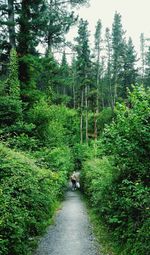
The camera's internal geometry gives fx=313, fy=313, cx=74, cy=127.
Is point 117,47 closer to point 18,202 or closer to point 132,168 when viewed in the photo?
point 132,168

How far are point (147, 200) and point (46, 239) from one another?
14.0 ft

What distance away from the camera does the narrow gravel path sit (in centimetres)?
849

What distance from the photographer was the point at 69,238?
9812 mm

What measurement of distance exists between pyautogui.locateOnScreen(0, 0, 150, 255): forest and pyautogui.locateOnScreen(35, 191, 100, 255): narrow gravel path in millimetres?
387

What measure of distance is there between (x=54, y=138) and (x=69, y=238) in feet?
37.8

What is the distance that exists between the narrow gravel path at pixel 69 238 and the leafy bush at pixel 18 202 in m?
0.48

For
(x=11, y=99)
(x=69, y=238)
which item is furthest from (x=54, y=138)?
(x=69, y=238)

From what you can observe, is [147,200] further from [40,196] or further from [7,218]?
[40,196]

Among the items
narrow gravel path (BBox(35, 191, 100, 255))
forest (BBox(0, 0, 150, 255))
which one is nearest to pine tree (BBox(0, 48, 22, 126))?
forest (BBox(0, 0, 150, 255))

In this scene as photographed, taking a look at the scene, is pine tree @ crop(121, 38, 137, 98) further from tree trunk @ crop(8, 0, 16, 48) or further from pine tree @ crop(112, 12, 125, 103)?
tree trunk @ crop(8, 0, 16, 48)

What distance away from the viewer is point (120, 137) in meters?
8.27

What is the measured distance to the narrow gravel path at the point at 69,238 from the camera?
8490 millimetres

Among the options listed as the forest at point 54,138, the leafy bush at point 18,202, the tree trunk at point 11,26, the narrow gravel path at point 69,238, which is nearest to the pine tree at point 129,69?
the forest at point 54,138

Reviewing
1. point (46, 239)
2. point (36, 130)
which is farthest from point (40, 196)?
point (36, 130)
